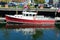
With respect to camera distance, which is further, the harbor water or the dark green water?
the harbor water

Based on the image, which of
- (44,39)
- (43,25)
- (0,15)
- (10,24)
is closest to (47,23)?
(43,25)

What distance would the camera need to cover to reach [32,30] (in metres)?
59.0

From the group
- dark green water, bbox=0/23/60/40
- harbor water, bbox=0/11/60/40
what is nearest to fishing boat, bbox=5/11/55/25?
harbor water, bbox=0/11/60/40

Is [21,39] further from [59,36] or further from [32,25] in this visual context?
[32,25]

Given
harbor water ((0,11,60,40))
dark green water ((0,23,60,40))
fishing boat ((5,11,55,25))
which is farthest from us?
fishing boat ((5,11,55,25))

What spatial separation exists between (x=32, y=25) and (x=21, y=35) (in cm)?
1419

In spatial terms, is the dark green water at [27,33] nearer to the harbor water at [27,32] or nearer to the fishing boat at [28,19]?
the harbor water at [27,32]

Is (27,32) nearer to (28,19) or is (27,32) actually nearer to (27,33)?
(27,33)

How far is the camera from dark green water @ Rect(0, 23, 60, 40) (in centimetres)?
5020

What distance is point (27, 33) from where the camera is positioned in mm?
55344

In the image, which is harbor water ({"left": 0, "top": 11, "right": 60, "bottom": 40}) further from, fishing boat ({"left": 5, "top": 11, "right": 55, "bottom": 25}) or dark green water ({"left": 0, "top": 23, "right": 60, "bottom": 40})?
fishing boat ({"left": 5, "top": 11, "right": 55, "bottom": 25})

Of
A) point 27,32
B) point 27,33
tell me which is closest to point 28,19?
point 27,32

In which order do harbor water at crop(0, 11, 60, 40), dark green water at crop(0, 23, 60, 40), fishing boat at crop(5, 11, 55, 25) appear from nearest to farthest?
1. dark green water at crop(0, 23, 60, 40)
2. harbor water at crop(0, 11, 60, 40)
3. fishing boat at crop(5, 11, 55, 25)

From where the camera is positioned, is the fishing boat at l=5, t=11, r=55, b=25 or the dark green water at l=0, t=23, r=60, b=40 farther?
the fishing boat at l=5, t=11, r=55, b=25
